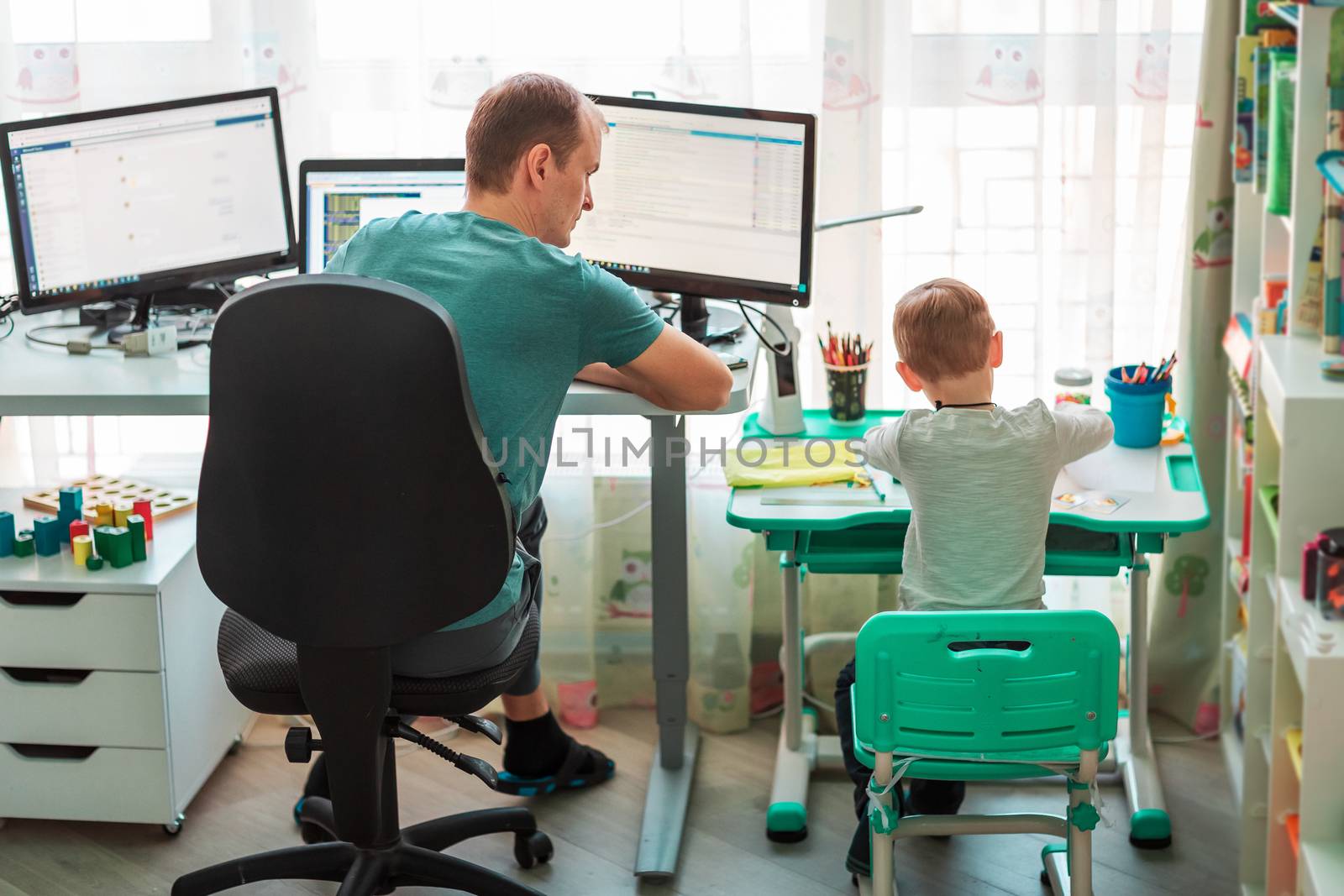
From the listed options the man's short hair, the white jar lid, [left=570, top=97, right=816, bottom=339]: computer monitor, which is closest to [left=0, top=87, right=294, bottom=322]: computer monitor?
[left=570, top=97, right=816, bottom=339]: computer monitor

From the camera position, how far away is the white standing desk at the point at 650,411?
2.06m

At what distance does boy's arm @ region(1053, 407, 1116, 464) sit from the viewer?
1.89 m

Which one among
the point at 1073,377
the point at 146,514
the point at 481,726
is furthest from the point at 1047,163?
the point at 146,514

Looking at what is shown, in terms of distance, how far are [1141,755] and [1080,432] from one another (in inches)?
31.5

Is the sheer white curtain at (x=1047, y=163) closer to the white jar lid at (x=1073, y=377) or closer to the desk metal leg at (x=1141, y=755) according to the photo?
the white jar lid at (x=1073, y=377)

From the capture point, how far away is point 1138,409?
7.54ft

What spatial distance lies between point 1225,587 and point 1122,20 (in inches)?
39.0

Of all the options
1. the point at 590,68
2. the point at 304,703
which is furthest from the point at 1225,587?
the point at 304,703

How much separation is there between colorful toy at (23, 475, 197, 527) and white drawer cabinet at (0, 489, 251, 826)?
0.11 meters

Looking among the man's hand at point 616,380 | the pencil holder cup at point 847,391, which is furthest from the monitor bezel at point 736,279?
the man's hand at point 616,380

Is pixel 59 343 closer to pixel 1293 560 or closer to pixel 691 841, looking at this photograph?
pixel 691 841

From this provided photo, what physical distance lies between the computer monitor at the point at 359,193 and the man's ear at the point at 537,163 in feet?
2.08

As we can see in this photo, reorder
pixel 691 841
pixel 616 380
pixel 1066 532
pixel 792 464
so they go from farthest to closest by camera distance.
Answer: pixel 691 841
pixel 792 464
pixel 1066 532
pixel 616 380

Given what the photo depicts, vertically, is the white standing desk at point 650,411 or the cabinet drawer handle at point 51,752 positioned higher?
the white standing desk at point 650,411
